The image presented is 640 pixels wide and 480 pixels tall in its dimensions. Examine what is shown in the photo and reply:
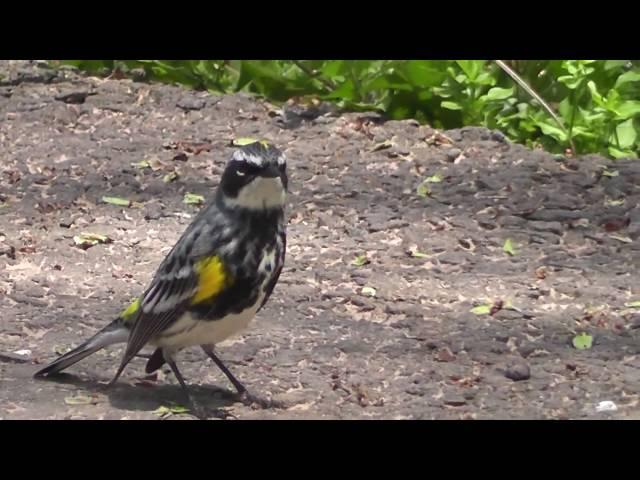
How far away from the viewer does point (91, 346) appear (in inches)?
199

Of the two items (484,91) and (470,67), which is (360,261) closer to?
(470,67)

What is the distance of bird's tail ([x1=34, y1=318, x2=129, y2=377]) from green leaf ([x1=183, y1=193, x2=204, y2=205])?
1.81 meters

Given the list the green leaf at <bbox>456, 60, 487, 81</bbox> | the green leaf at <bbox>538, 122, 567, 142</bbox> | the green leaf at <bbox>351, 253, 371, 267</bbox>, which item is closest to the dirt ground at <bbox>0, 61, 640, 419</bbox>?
the green leaf at <bbox>351, 253, 371, 267</bbox>

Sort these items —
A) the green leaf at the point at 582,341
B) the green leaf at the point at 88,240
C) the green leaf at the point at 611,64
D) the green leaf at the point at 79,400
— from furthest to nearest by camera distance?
1. the green leaf at the point at 611,64
2. the green leaf at the point at 88,240
3. the green leaf at the point at 582,341
4. the green leaf at the point at 79,400

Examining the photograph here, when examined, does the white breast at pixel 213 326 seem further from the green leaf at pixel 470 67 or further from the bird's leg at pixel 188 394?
the green leaf at pixel 470 67

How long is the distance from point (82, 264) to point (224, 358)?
3.85 ft

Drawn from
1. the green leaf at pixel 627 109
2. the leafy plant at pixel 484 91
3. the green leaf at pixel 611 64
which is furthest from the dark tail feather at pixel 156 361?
the green leaf at pixel 611 64

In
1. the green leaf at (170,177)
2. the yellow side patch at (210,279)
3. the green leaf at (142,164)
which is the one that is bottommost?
the green leaf at (170,177)

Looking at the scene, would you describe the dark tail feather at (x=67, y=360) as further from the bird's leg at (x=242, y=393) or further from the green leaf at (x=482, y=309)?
the green leaf at (x=482, y=309)

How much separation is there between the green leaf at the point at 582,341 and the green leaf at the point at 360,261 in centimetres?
116

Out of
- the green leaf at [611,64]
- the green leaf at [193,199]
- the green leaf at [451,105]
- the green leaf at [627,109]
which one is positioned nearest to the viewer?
the green leaf at [193,199]

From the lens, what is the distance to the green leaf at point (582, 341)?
5387 mm

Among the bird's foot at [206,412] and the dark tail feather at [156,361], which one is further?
the dark tail feather at [156,361]

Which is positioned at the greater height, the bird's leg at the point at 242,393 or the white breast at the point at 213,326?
the white breast at the point at 213,326
